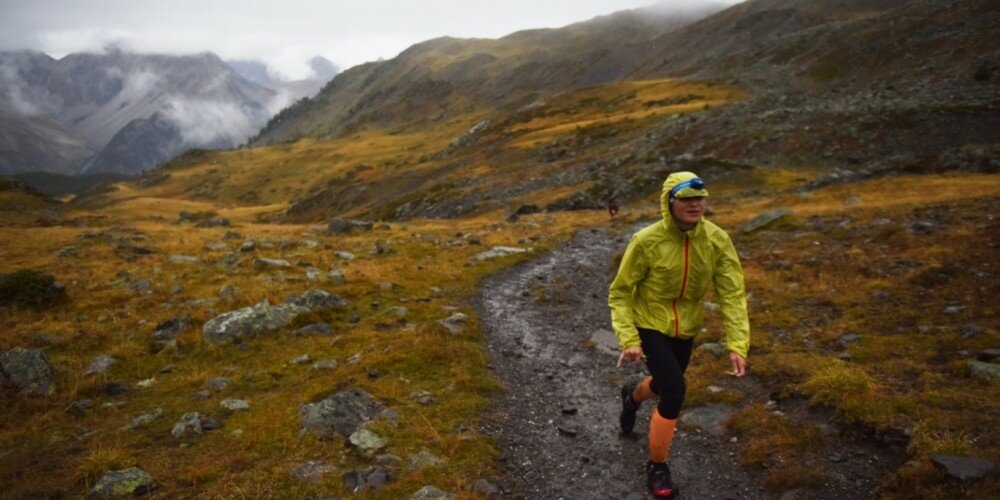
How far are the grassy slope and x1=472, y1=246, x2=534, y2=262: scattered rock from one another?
0.94 meters

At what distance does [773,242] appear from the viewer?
78.9ft

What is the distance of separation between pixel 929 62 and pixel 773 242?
181 feet

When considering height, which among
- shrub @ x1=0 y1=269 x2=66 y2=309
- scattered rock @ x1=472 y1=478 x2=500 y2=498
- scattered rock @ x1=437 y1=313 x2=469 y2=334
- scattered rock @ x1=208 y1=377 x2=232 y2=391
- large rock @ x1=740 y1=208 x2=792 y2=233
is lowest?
large rock @ x1=740 y1=208 x2=792 y2=233

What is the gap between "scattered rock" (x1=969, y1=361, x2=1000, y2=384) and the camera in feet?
28.5

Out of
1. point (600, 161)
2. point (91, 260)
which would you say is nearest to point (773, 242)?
point (91, 260)

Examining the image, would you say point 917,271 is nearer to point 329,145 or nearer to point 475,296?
point 475,296

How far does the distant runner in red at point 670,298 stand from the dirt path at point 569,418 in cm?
98

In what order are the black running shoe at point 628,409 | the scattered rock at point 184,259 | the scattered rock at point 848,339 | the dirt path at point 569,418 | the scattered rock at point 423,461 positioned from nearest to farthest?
the dirt path at point 569,418 < the scattered rock at point 423,461 < the black running shoe at point 628,409 < the scattered rock at point 848,339 < the scattered rock at point 184,259

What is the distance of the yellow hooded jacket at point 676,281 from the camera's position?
706 centimetres

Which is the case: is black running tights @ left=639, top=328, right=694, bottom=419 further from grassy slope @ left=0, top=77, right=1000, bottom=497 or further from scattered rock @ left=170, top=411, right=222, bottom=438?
scattered rock @ left=170, top=411, right=222, bottom=438

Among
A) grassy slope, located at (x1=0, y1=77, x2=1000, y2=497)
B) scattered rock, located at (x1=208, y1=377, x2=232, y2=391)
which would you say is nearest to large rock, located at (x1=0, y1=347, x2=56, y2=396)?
grassy slope, located at (x1=0, y1=77, x2=1000, y2=497)

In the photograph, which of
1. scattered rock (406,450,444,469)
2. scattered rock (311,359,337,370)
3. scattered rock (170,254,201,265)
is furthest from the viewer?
scattered rock (170,254,201,265)

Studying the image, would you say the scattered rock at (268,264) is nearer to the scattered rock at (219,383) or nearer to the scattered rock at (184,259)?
the scattered rock at (184,259)

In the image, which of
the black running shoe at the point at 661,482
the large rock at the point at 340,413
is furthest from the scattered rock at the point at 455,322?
the black running shoe at the point at 661,482
